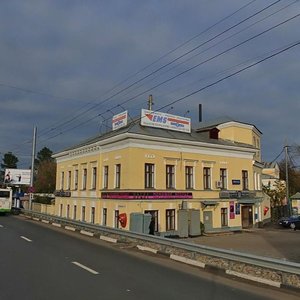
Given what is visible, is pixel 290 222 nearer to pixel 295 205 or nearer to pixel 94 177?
pixel 295 205

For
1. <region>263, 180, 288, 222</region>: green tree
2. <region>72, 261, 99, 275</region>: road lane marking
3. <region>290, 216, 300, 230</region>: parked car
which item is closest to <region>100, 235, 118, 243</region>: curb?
<region>72, 261, 99, 275</region>: road lane marking

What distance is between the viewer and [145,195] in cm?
3038

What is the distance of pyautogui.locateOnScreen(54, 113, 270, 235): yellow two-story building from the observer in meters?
30.6

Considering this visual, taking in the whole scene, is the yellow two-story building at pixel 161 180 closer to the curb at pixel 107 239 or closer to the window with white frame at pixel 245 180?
the window with white frame at pixel 245 180

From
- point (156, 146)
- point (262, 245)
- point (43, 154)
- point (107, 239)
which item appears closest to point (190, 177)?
point (156, 146)

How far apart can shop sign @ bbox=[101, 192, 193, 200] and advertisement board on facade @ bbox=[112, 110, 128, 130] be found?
21.3ft

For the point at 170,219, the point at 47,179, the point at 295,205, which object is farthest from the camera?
the point at 47,179

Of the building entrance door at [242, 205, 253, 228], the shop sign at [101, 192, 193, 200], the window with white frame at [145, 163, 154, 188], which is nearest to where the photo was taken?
the shop sign at [101, 192, 193, 200]

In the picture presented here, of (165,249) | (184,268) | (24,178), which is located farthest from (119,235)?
(24,178)

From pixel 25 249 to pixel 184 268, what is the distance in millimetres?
6934

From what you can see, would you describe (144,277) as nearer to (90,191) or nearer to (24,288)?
(24,288)

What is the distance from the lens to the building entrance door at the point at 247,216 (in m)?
40.0

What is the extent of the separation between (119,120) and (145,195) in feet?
28.8

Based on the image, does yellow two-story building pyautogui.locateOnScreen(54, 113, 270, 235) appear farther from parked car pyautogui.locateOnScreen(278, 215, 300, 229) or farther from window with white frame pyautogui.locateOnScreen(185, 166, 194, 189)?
parked car pyautogui.locateOnScreen(278, 215, 300, 229)
